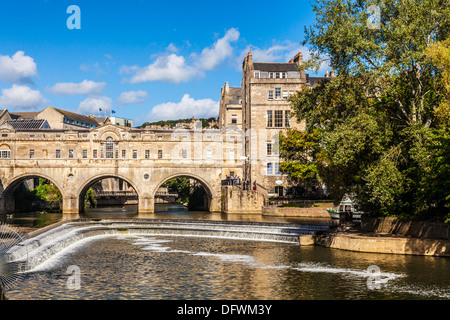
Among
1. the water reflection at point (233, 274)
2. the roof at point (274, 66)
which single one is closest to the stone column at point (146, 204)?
the roof at point (274, 66)

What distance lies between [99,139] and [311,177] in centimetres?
2830

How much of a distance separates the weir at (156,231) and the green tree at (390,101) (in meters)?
6.29

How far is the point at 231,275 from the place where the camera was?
787 inches

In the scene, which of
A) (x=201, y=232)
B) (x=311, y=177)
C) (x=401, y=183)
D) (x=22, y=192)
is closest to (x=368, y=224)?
(x=401, y=183)

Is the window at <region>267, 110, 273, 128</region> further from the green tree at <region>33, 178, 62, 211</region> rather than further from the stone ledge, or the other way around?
the stone ledge

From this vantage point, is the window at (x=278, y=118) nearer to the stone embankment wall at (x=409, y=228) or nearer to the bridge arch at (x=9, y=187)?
the bridge arch at (x=9, y=187)

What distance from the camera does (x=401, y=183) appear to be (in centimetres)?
2548

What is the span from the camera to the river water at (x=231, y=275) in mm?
16812

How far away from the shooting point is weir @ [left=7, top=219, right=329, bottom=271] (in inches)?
1046

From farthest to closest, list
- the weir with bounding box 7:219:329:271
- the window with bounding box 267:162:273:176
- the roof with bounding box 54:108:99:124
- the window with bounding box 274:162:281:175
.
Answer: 1. the roof with bounding box 54:108:99:124
2. the window with bounding box 267:162:273:176
3. the window with bounding box 274:162:281:175
4. the weir with bounding box 7:219:329:271

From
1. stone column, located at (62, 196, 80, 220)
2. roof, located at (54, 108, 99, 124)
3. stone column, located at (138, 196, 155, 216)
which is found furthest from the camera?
roof, located at (54, 108, 99, 124)

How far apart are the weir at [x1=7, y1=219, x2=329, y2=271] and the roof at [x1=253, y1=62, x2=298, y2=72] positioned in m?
31.9

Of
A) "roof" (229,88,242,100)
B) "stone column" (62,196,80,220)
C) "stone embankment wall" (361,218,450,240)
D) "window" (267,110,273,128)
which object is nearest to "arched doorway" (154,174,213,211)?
"stone column" (62,196,80,220)

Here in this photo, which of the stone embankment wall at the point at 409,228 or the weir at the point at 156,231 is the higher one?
the stone embankment wall at the point at 409,228
